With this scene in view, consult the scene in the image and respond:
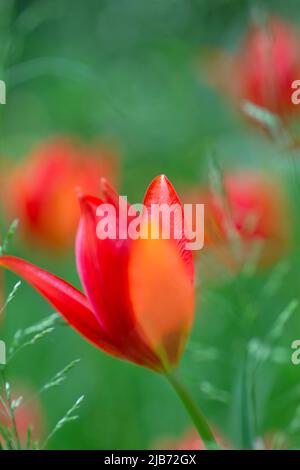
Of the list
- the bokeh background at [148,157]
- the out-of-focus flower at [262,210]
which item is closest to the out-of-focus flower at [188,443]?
the bokeh background at [148,157]

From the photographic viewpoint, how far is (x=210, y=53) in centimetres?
139

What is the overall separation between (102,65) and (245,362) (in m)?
1.45

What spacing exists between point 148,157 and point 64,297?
1.02 m

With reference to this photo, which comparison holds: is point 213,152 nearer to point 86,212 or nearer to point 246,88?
point 86,212

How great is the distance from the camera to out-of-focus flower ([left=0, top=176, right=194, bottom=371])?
1.15 ft

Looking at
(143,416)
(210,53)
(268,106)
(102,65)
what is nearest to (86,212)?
(268,106)

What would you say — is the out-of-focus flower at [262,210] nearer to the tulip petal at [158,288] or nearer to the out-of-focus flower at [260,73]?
the out-of-focus flower at [260,73]

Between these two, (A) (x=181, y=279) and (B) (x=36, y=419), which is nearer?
(A) (x=181, y=279)

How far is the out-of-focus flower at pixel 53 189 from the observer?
33.6 inches

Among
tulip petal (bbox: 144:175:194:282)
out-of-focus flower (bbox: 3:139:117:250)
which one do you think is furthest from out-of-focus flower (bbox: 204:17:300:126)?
tulip petal (bbox: 144:175:194:282)

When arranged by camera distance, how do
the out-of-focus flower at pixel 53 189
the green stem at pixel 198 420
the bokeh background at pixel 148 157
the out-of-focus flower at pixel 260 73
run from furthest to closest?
the out-of-focus flower at pixel 53 189 < the out-of-focus flower at pixel 260 73 < the bokeh background at pixel 148 157 < the green stem at pixel 198 420

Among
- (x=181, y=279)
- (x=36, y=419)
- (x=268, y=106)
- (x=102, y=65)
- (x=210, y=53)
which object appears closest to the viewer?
Result: (x=181, y=279)

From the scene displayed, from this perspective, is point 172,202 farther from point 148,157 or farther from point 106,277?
point 148,157

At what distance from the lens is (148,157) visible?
1.36m
